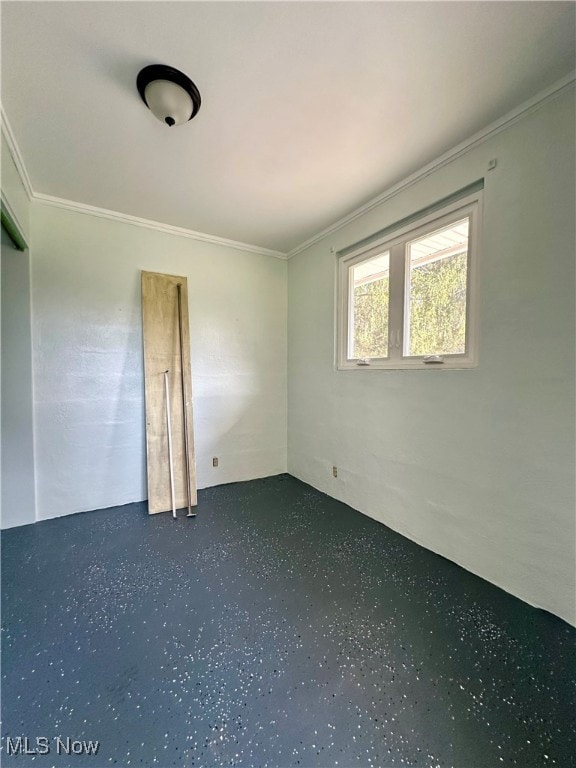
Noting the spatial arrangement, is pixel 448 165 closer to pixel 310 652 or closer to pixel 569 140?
pixel 569 140

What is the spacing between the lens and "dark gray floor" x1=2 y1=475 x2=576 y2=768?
1.02 metres

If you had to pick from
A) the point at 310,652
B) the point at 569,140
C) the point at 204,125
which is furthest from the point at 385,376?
the point at 204,125

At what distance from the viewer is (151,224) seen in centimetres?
282

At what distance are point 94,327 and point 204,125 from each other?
1868 mm

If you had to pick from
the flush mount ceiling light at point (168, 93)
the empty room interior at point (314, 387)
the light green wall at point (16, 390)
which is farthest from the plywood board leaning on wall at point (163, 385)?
the flush mount ceiling light at point (168, 93)

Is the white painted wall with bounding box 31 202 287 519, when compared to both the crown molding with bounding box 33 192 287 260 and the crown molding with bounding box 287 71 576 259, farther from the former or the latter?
the crown molding with bounding box 287 71 576 259

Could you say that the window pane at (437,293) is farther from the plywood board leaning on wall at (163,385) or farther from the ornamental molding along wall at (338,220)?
the plywood board leaning on wall at (163,385)

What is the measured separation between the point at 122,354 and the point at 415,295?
2.62 metres

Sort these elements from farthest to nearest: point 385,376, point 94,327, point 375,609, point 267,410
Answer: point 267,410
point 94,327
point 385,376
point 375,609

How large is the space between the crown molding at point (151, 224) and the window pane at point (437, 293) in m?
1.81

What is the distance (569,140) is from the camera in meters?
1.44

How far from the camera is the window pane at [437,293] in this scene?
6.44 feet

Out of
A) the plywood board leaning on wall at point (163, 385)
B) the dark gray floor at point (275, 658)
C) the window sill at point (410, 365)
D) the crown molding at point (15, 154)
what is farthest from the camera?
the plywood board leaning on wall at point (163, 385)

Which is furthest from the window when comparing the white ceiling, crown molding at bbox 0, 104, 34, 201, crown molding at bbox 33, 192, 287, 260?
crown molding at bbox 0, 104, 34, 201
